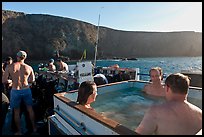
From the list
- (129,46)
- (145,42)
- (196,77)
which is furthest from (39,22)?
(196,77)

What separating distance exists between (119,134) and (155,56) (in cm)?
11726

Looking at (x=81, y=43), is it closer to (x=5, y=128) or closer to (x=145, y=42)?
(x=145, y=42)

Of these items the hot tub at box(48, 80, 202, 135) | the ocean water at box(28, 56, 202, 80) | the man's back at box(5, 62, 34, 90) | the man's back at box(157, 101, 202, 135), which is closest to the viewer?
the man's back at box(157, 101, 202, 135)

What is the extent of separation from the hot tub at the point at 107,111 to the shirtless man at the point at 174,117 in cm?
25

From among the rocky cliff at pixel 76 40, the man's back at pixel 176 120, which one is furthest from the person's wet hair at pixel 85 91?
the rocky cliff at pixel 76 40

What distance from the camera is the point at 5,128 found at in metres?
4.79

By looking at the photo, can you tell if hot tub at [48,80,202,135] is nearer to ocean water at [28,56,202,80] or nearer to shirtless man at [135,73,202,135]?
shirtless man at [135,73,202,135]

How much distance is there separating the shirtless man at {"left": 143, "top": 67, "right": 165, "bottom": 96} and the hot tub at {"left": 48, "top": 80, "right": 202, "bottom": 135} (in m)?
0.17

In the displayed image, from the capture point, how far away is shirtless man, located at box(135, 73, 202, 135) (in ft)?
6.81

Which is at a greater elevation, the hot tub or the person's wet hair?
the person's wet hair

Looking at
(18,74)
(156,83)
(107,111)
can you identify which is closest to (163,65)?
(156,83)

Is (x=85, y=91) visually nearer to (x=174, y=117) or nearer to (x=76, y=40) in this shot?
(x=174, y=117)

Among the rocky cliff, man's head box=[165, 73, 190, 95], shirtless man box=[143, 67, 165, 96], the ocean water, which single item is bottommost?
the ocean water

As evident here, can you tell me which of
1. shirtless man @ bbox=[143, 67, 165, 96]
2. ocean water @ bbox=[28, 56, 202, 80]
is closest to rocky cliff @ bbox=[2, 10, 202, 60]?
ocean water @ bbox=[28, 56, 202, 80]
